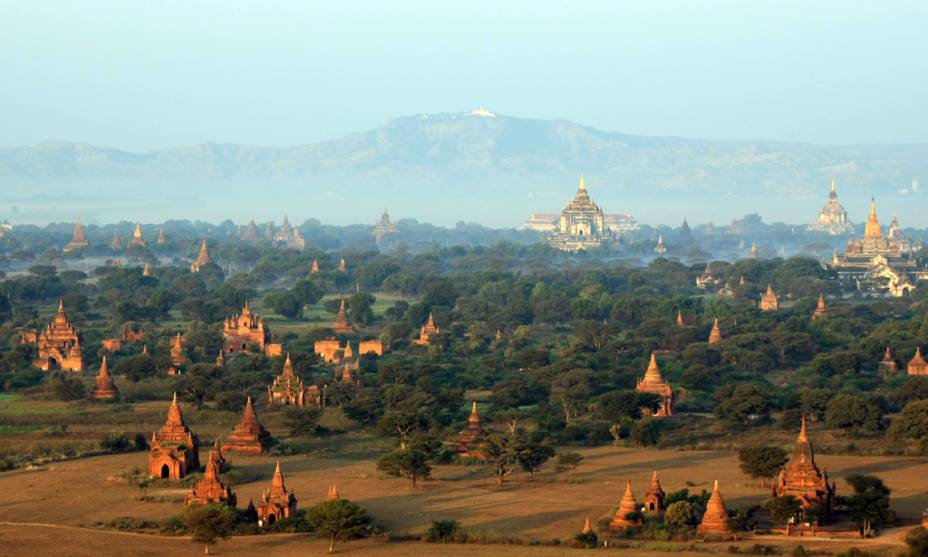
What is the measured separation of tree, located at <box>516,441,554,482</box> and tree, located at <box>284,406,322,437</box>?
10.3 m

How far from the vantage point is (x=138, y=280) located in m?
125

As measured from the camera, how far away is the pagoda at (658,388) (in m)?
68.0

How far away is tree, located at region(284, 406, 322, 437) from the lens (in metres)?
62.3

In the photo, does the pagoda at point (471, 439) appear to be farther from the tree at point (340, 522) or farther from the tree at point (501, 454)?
the tree at point (340, 522)

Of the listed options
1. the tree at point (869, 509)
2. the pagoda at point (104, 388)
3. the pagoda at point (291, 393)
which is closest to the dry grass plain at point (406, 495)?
the tree at point (869, 509)

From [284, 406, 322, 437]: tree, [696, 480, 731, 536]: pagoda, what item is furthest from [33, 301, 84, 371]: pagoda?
[696, 480, 731, 536]: pagoda

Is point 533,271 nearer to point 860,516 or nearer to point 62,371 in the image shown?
point 62,371

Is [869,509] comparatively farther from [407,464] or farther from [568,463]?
[407,464]

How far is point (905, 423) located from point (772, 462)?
28.1 feet

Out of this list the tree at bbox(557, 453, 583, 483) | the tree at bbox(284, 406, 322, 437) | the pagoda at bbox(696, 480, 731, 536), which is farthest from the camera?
the tree at bbox(284, 406, 322, 437)

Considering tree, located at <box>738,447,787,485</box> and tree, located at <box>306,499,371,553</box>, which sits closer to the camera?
tree, located at <box>306,499,371,553</box>

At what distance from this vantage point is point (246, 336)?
8919cm

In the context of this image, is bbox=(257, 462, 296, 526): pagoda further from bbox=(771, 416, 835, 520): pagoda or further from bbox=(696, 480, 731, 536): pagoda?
bbox=(771, 416, 835, 520): pagoda

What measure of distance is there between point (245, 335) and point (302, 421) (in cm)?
2719
